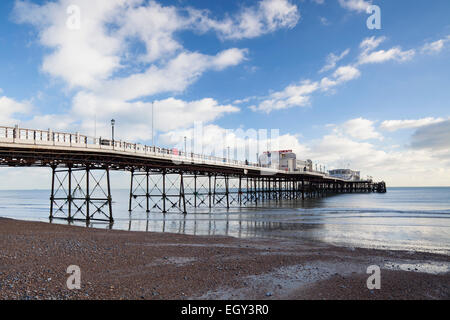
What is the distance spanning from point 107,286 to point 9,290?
2048 mm

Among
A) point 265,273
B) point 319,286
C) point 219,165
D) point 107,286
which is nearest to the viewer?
point 107,286

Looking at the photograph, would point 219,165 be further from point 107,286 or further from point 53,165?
point 107,286

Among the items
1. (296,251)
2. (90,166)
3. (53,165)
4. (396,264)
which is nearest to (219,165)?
(90,166)

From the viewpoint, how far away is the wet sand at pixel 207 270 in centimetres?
649

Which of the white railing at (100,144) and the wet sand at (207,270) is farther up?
the white railing at (100,144)

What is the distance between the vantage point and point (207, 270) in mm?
8352

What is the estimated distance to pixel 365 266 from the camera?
363 inches

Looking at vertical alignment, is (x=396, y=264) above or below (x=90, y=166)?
below

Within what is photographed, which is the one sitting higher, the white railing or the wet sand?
the white railing

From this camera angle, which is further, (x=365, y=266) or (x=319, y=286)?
(x=365, y=266)

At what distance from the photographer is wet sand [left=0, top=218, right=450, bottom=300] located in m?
6.49

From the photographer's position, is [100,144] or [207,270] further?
[100,144]

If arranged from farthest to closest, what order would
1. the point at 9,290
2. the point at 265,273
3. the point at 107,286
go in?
1. the point at 265,273
2. the point at 107,286
3. the point at 9,290
